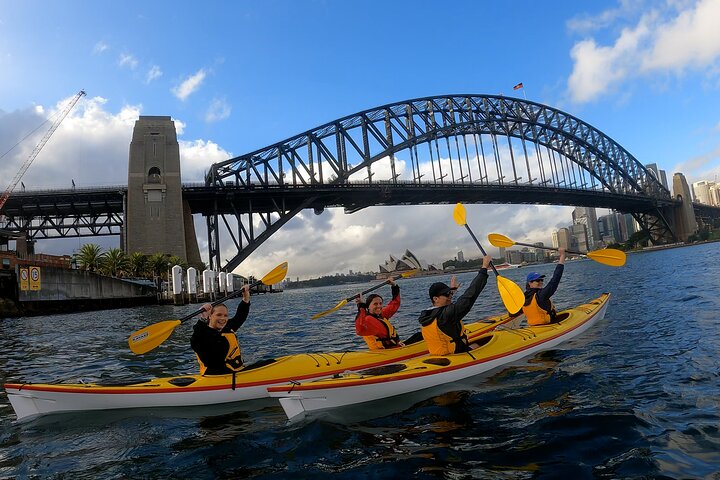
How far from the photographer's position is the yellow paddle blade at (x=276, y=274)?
9.02 m

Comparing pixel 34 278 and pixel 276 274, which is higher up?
pixel 34 278

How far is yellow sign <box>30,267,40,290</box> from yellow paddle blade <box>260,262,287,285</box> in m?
32.1

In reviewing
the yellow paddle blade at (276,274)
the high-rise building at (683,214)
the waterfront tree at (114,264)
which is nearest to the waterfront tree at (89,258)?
the waterfront tree at (114,264)

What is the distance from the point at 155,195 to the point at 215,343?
5094 centimetres

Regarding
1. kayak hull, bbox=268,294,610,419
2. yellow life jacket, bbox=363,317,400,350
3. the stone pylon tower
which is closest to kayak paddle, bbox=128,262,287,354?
yellow life jacket, bbox=363,317,400,350

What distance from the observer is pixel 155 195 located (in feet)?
171

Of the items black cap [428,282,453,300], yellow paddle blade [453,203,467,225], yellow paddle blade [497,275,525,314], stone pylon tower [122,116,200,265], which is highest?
stone pylon tower [122,116,200,265]

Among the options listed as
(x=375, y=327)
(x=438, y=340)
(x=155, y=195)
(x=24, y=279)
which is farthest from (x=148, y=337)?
(x=155, y=195)

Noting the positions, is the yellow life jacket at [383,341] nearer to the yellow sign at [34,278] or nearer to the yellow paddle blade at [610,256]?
the yellow paddle blade at [610,256]

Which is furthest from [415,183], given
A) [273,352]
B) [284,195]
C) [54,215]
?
[273,352]

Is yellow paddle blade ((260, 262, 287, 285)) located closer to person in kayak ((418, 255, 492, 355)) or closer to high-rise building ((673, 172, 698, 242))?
person in kayak ((418, 255, 492, 355))

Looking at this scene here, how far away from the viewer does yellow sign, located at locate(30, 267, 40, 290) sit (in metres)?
32.9

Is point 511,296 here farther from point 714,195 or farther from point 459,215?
point 714,195

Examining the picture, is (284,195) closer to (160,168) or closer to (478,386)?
(160,168)
